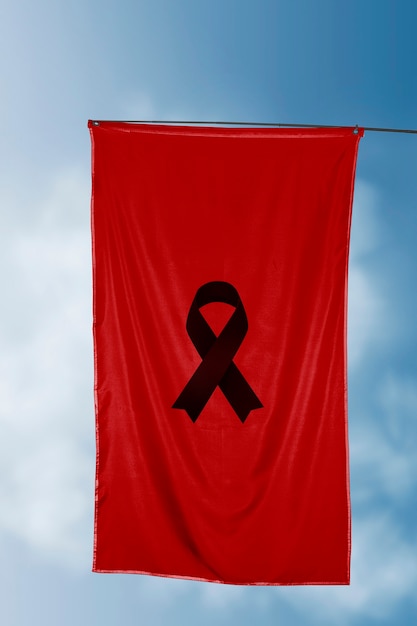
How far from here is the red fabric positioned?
17.6 feet

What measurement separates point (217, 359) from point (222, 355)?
0.04 meters

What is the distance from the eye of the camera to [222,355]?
5.47 m

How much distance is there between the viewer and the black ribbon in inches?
214

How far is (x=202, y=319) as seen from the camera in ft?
18.1

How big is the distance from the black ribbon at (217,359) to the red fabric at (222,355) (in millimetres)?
36

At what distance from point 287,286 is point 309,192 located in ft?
2.22

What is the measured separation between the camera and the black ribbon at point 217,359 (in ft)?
17.8

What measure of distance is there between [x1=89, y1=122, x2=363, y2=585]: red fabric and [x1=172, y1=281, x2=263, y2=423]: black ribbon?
0.12 ft

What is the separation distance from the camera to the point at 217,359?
5465 millimetres

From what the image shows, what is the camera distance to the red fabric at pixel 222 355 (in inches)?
211

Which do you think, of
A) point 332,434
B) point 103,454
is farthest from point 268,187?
point 103,454

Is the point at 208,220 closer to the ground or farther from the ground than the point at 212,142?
closer to the ground

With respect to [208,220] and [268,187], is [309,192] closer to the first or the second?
[268,187]

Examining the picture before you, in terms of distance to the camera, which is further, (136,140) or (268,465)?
(136,140)
